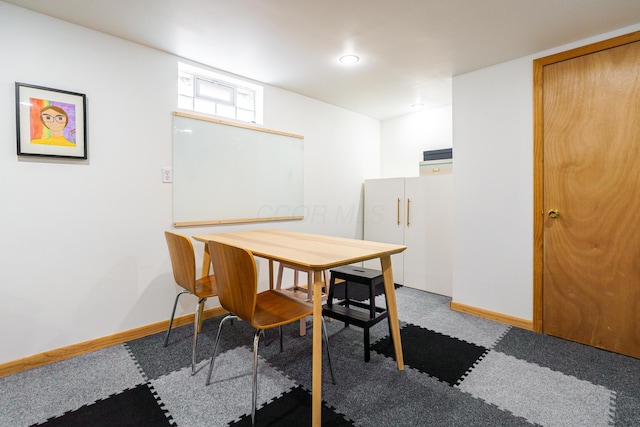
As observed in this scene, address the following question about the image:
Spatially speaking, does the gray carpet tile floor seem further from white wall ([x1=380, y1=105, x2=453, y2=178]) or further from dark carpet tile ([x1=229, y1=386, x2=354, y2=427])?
white wall ([x1=380, y1=105, x2=453, y2=178])

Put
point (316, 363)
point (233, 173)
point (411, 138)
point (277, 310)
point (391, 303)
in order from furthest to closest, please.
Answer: point (411, 138) → point (233, 173) → point (391, 303) → point (277, 310) → point (316, 363)

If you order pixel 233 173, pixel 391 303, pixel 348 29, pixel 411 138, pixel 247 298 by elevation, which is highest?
pixel 348 29

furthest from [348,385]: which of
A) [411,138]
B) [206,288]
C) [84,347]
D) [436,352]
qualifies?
[411,138]

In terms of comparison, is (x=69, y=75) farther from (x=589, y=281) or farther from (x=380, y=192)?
(x=589, y=281)

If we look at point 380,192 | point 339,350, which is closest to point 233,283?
point 339,350

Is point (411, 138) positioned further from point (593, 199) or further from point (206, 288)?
point (206, 288)

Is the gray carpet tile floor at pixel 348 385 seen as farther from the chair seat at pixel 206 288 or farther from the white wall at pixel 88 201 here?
the chair seat at pixel 206 288

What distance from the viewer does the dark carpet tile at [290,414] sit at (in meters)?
1.51

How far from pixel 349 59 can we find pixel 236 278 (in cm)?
218

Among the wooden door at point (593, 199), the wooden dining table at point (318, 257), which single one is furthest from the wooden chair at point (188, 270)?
the wooden door at point (593, 199)

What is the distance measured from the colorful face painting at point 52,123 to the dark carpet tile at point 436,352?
8.82ft

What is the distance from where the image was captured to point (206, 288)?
2.19 meters

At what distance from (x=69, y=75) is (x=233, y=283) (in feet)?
6.48

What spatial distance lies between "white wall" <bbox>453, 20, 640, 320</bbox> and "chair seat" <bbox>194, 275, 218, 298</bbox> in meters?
2.38
